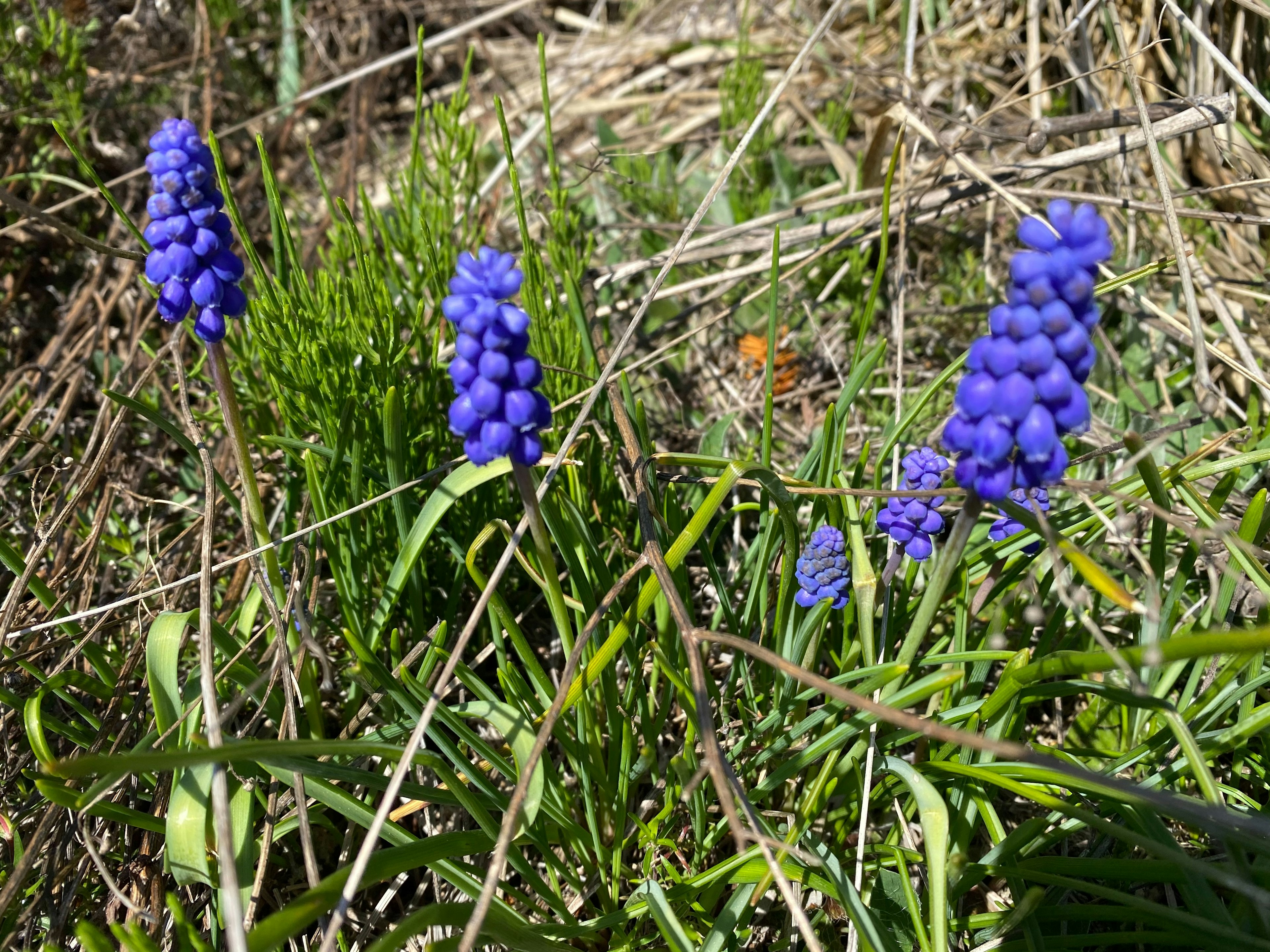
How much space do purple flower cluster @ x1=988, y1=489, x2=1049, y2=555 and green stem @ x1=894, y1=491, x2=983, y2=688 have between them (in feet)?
0.65

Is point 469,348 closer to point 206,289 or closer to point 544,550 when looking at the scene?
point 544,550

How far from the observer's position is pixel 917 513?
2.15 metres

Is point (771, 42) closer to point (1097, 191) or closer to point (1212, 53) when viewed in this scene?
point (1097, 191)

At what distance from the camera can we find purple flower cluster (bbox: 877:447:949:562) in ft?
7.08

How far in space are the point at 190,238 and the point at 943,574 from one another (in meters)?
1.80

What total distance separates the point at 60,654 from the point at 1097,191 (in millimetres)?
4401

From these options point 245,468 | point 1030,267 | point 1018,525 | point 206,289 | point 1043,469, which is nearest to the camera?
point 1030,267

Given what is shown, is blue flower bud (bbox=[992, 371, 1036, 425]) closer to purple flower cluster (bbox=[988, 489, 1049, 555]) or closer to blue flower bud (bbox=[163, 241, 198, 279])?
purple flower cluster (bbox=[988, 489, 1049, 555])

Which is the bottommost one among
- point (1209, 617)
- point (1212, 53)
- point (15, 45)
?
point (1209, 617)

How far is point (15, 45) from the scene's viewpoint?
14.3 feet

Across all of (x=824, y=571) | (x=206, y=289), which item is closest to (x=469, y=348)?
(x=206, y=289)

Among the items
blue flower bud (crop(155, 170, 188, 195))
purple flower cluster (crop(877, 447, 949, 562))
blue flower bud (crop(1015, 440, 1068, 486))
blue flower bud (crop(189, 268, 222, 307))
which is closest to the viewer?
blue flower bud (crop(1015, 440, 1068, 486))

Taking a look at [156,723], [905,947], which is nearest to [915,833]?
[905,947]

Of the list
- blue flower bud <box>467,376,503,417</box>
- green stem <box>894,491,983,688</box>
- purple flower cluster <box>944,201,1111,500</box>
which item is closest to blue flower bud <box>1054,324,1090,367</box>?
purple flower cluster <box>944,201,1111,500</box>
